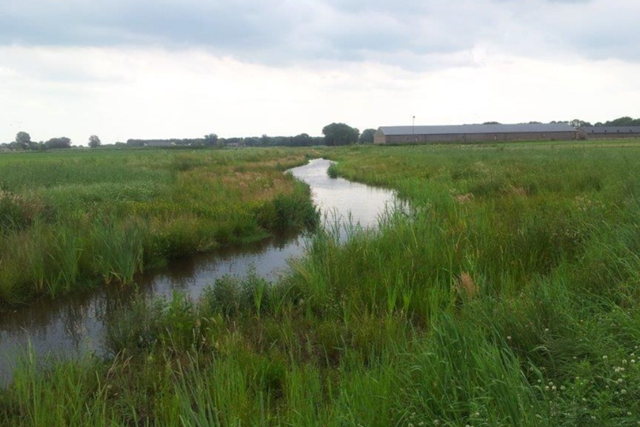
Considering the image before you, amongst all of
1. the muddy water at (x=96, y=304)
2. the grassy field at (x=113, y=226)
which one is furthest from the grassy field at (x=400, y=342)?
the grassy field at (x=113, y=226)

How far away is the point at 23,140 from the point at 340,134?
67.7 meters

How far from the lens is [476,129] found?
307 feet

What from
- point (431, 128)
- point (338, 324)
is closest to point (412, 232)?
point (338, 324)

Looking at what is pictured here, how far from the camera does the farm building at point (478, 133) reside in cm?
8912

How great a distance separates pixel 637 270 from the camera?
15.3ft

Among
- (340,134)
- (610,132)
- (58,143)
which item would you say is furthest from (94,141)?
(610,132)

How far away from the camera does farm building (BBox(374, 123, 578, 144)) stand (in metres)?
89.1

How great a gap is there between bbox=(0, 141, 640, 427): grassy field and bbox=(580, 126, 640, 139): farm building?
9342 cm

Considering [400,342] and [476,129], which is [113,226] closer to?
[400,342]

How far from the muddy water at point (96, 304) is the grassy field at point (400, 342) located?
94cm

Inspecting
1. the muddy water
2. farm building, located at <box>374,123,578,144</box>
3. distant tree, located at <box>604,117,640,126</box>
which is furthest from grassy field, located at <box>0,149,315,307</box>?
distant tree, located at <box>604,117,640,126</box>

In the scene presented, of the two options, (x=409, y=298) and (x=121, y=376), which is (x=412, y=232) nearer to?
(x=409, y=298)

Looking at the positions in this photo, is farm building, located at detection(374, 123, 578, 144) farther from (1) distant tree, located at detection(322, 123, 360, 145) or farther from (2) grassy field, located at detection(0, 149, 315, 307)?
(2) grassy field, located at detection(0, 149, 315, 307)

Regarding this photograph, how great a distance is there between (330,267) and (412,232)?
1828mm
